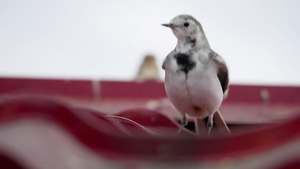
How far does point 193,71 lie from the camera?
7.48ft

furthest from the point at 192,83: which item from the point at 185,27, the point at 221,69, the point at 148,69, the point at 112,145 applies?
the point at 148,69

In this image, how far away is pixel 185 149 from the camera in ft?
2.81

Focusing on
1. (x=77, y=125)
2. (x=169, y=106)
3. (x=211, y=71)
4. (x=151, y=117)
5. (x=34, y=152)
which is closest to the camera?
(x=34, y=152)

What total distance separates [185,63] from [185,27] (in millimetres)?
258

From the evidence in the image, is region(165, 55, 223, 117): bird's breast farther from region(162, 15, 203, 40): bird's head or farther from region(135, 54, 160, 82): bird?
region(135, 54, 160, 82): bird

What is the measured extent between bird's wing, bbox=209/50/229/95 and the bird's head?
0.15 meters

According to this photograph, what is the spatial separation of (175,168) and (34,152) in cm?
24

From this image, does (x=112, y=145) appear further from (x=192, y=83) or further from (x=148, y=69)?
(x=148, y=69)

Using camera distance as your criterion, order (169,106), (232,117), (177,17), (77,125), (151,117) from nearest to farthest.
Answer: (77,125) < (151,117) < (177,17) < (232,117) < (169,106)

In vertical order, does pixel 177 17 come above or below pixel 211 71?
above

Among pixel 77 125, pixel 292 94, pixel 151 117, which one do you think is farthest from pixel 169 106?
pixel 77 125

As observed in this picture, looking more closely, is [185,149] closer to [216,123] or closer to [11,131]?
[11,131]

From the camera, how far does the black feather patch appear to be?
2.29 m

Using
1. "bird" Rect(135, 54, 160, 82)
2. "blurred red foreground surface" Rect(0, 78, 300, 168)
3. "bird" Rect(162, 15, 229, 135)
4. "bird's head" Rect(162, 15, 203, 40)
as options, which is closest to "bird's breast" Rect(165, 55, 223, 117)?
"bird" Rect(162, 15, 229, 135)
